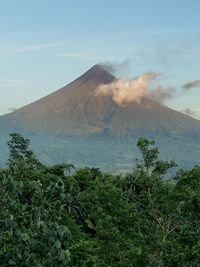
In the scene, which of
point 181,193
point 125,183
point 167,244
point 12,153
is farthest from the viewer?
point 12,153

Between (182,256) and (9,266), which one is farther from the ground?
(9,266)

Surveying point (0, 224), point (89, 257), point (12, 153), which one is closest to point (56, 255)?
point (0, 224)

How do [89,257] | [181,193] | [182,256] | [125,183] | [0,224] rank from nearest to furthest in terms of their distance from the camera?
[0,224], [182,256], [181,193], [89,257], [125,183]

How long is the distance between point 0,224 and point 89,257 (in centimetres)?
2665

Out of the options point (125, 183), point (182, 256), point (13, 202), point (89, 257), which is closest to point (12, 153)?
point (125, 183)

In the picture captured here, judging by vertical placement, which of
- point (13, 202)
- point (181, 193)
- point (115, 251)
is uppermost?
point (13, 202)

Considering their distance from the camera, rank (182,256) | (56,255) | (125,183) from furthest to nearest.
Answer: (125,183) < (182,256) < (56,255)

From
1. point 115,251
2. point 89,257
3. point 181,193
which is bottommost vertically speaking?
point 89,257

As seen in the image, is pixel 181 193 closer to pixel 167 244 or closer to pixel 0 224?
pixel 167 244

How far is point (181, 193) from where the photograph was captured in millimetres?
19828

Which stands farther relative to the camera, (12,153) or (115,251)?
(12,153)

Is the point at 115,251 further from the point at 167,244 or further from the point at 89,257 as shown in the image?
the point at 89,257

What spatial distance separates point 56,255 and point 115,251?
1030cm

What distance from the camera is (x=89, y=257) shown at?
34469 millimetres
